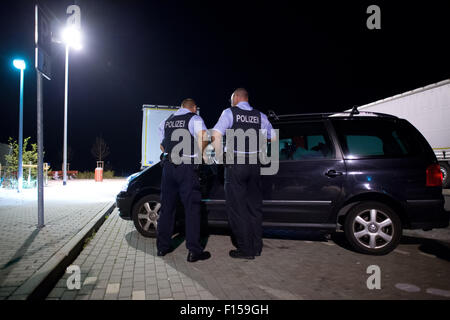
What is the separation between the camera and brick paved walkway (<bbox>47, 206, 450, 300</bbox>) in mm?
2885

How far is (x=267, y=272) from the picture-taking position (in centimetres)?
348

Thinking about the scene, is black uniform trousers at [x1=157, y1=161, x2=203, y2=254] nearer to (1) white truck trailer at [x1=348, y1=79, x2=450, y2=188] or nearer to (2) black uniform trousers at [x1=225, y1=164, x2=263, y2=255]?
(2) black uniform trousers at [x1=225, y1=164, x2=263, y2=255]

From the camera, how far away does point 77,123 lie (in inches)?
2101

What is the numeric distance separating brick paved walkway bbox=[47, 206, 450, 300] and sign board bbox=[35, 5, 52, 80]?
307 cm

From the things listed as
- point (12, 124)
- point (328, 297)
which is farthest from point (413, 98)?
point (12, 124)

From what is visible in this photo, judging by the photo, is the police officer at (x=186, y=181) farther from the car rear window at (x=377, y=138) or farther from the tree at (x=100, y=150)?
the tree at (x=100, y=150)

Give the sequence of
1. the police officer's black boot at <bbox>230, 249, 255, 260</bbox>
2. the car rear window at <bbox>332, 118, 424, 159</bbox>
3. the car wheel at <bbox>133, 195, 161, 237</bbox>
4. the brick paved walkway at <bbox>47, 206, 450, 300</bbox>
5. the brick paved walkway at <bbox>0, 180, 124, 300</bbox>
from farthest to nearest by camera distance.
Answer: the car wheel at <bbox>133, 195, 161, 237</bbox> → the car rear window at <bbox>332, 118, 424, 159</bbox> → the police officer's black boot at <bbox>230, 249, 255, 260</bbox> → the brick paved walkway at <bbox>0, 180, 124, 300</bbox> → the brick paved walkway at <bbox>47, 206, 450, 300</bbox>

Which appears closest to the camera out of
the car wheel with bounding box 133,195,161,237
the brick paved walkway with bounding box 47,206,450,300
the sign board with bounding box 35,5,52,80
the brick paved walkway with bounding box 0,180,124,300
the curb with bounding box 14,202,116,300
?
the curb with bounding box 14,202,116,300

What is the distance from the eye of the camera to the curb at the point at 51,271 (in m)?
2.72

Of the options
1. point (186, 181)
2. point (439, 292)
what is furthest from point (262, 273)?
point (439, 292)

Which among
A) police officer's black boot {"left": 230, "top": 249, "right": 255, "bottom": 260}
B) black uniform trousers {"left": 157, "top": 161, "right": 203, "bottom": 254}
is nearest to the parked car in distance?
black uniform trousers {"left": 157, "top": 161, "right": 203, "bottom": 254}

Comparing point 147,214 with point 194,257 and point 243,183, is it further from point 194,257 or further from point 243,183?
point 243,183

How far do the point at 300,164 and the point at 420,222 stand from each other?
1.65 m

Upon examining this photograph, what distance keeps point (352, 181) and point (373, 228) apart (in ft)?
2.16
